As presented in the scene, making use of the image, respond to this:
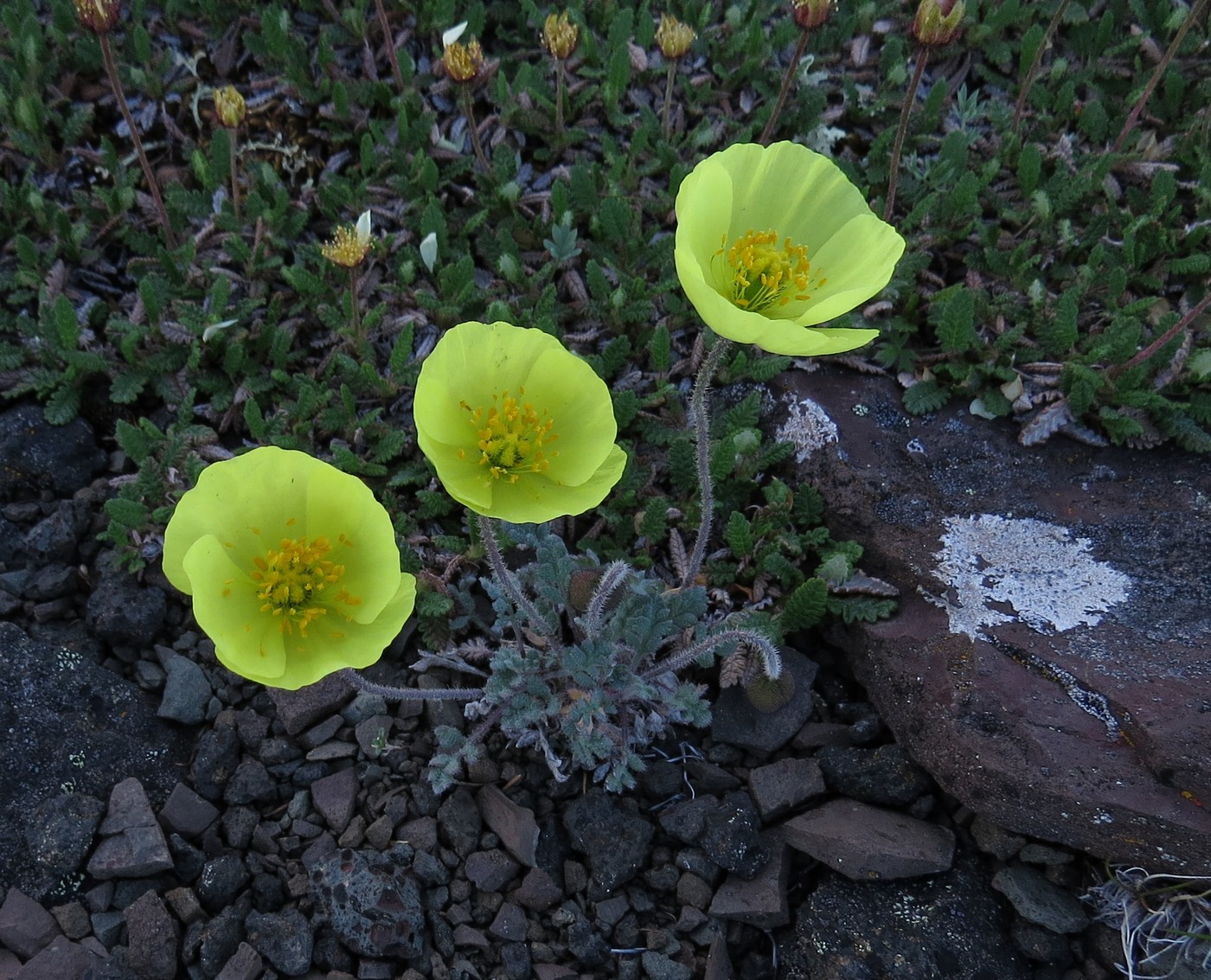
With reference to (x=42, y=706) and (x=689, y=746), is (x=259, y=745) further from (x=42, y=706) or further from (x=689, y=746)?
(x=689, y=746)

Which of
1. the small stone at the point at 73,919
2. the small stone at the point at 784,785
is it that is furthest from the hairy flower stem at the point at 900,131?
the small stone at the point at 73,919

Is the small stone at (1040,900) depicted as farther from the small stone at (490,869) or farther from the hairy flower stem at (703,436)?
the small stone at (490,869)

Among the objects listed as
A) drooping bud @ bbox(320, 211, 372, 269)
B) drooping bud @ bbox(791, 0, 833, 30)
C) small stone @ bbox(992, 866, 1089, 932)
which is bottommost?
small stone @ bbox(992, 866, 1089, 932)

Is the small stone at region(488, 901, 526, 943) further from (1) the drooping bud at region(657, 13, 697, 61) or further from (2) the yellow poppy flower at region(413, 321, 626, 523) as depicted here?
(1) the drooping bud at region(657, 13, 697, 61)

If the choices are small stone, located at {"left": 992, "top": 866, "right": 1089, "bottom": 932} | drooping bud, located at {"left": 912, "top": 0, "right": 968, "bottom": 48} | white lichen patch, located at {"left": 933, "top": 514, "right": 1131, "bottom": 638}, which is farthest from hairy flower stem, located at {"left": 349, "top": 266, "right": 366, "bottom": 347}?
small stone, located at {"left": 992, "top": 866, "right": 1089, "bottom": 932}

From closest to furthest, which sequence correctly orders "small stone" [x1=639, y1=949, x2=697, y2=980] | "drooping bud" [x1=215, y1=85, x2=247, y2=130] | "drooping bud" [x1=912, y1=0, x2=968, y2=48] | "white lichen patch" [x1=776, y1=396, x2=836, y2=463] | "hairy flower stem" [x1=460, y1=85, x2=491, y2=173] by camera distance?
"small stone" [x1=639, y1=949, x2=697, y2=980] → "drooping bud" [x1=912, y1=0, x2=968, y2=48] → "white lichen patch" [x1=776, y1=396, x2=836, y2=463] → "drooping bud" [x1=215, y1=85, x2=247, y2=130] → "hairy flower stem" [x1=460, y1=85, x2=491, y2=173]

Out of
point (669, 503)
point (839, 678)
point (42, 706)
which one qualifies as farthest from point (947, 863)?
point (42, 706)
